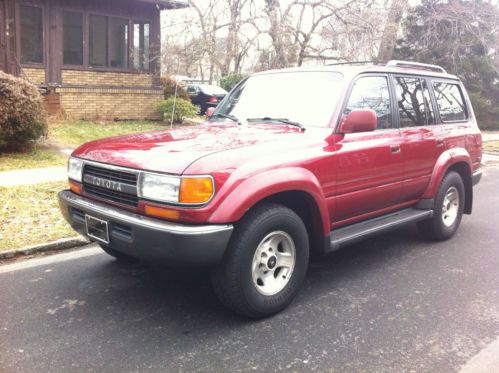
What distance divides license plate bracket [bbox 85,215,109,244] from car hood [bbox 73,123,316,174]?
0.42 meters

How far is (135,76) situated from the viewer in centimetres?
1581

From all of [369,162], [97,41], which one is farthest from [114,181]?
[97,41]

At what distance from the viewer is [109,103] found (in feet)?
49.6

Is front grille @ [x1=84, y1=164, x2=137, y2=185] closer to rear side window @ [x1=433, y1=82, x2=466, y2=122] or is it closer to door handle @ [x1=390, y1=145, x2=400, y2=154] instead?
door handle @ [x1=390, y1=145, x2=400, y2=154]

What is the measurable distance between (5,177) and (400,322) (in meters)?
6.40

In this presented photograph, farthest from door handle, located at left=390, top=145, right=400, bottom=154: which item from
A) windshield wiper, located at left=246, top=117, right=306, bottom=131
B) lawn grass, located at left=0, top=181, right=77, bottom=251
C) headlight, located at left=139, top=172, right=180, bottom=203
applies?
lawn grass, located at left=0, top=181, right=77, bottom=251

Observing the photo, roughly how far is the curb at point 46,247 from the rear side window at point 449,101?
4.08 metres

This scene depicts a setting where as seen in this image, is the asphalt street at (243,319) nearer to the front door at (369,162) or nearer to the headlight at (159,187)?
the front door at (369,162)

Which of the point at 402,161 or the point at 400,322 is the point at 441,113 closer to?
the point at 402,161

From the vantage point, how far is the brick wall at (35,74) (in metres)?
13.9

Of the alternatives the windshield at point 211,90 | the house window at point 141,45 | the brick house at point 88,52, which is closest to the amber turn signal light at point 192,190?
the brick house at point 88,52

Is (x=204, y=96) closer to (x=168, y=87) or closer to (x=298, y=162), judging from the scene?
(x=168, y=87)

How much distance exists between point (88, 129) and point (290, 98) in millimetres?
9324

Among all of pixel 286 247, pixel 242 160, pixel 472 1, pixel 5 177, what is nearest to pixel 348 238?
pixel 286 247
